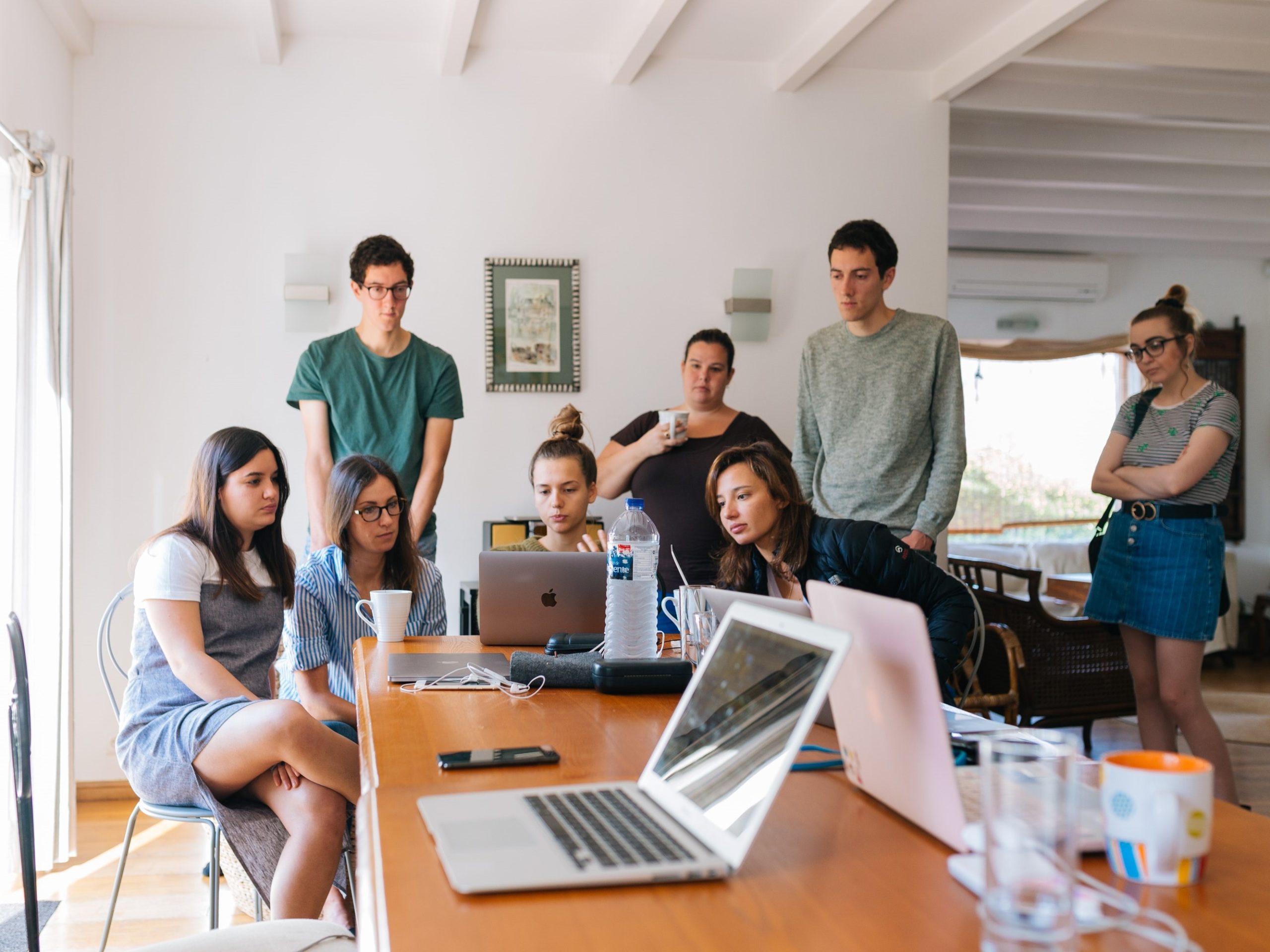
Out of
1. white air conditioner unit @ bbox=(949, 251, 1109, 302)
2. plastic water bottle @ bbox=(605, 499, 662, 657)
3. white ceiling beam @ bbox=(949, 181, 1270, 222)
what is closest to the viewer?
plastic water bottle @ bbox=(605, 499, 662, 657)

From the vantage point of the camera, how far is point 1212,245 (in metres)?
7.18

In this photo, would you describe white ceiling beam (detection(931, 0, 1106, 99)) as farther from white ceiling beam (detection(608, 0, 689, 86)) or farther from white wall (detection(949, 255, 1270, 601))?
white wall (detection(949, 255, 1270, 601))

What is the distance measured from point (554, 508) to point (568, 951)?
80.8 inches

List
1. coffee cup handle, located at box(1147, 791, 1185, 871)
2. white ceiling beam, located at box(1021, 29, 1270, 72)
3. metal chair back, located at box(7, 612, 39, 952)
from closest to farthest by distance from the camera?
coffee cup handle, located at box(1147, 791, 1185, 871), metal chair back, located at box(7, 612, 39, 952), white ceiling beam, located at box(1021, 29, 1270, 72)

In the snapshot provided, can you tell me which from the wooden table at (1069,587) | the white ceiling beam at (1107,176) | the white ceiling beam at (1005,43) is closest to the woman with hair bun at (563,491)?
the white ceiling beam at (1005,43)

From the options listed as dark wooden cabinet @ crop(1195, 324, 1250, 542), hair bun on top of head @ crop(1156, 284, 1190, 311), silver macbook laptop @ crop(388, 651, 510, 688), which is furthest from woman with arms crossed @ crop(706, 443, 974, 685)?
dark wooden cabinet @ crop(1195, 324, 1250, 542)

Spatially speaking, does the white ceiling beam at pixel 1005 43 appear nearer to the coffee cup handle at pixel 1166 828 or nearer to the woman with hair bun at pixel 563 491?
the woman with hair bun at pixel 563 491

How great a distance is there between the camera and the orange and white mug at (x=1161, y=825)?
32.1 inches

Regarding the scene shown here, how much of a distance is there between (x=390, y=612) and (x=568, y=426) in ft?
3.81

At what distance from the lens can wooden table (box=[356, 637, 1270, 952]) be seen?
2.40 feet

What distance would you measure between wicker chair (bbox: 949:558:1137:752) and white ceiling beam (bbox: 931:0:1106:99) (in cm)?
193

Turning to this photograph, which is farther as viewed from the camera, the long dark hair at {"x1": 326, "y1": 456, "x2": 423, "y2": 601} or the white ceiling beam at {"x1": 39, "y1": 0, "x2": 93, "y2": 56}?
the white ceiling beam at {"x1": 39, "y1": 0, "x2": 93, "y2": 56}

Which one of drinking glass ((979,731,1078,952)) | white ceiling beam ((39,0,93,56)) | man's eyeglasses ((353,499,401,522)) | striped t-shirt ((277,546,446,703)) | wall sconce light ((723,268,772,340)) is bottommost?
striped t-shirt ((277,546,446,703))

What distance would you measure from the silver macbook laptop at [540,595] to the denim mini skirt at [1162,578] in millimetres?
1867
